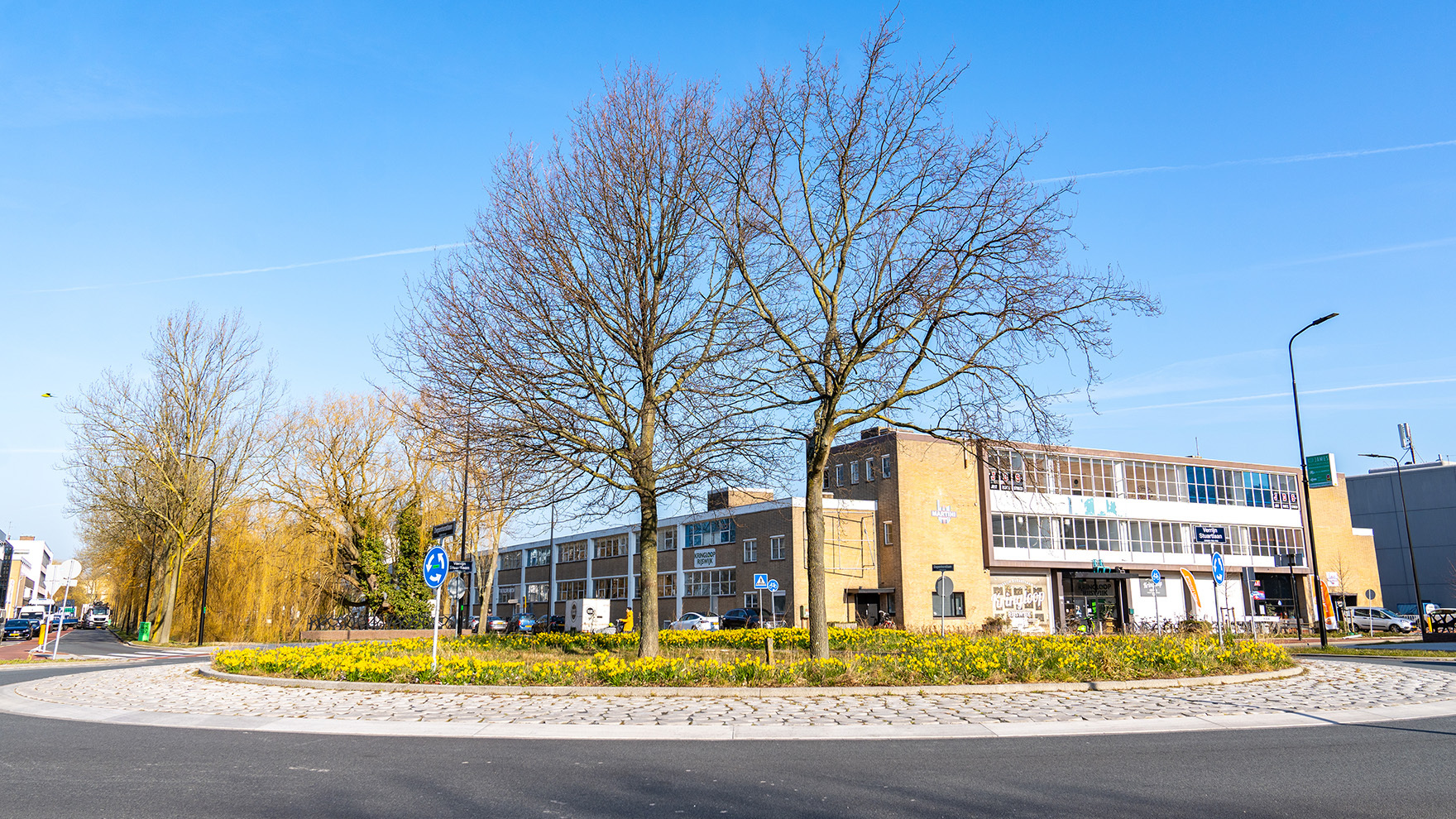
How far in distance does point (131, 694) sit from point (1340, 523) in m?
79.8

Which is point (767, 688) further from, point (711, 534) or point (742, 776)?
point (711, 534)

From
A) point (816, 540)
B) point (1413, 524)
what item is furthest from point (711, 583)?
point (1413, 524)

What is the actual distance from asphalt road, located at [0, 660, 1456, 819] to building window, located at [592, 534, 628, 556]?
5946 cm

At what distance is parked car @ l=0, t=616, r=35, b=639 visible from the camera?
53812mm

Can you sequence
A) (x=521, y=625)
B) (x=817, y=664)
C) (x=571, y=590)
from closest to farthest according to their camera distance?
(x=817, y=664) → (x=521, y=625) → (x=571, y=590)

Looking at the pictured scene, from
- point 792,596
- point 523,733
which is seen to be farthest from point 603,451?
point 792,596

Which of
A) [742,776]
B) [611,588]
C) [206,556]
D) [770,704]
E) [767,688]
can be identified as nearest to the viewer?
[742,776]

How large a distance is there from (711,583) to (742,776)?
52629 mm

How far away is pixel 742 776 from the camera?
7879 millimetres

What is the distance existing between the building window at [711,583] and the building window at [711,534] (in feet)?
6.14

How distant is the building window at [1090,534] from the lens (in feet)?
188

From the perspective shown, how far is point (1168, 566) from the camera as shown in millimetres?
60125

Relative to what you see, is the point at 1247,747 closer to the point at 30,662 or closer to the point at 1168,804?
the point at 1168,804

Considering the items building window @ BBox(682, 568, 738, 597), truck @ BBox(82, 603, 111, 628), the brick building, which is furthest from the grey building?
truck @ BBox(82, 603, 111, 628)
